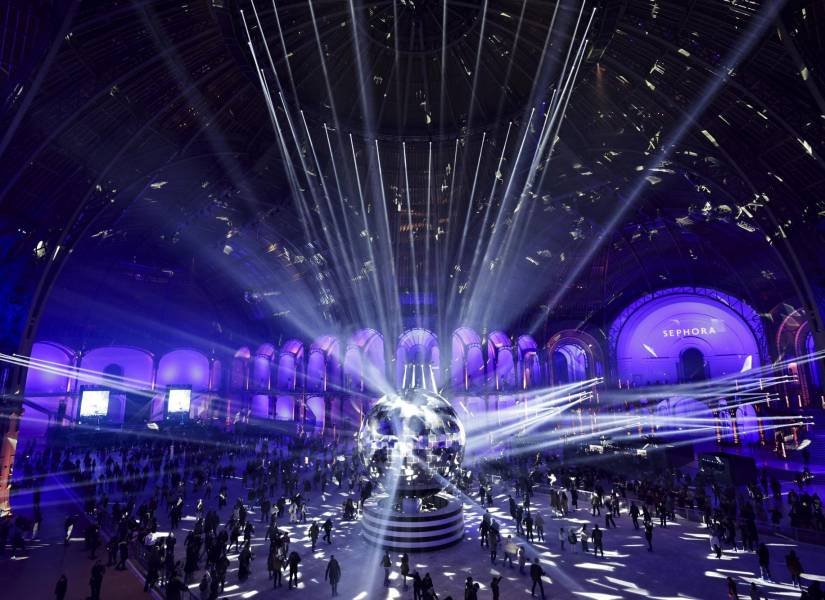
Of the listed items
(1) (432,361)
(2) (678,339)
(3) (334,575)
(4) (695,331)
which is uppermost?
(4) (695,331)

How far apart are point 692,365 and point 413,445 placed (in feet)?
97.7

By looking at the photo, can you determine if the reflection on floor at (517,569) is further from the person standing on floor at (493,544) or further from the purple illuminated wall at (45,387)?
the purple illuminated wall at (45,387)

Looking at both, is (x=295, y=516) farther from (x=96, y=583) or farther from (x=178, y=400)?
(x=178, y=400)

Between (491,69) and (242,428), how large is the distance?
1387 inches

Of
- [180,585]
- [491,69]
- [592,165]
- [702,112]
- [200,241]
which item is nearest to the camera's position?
[180,585]

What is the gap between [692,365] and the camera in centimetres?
3422

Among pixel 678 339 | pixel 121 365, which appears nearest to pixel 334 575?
pixel 678 339

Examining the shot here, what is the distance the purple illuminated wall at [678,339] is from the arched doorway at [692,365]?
258 mm

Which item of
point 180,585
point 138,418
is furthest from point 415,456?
point 138,418

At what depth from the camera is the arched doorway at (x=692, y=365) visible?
3353 cm

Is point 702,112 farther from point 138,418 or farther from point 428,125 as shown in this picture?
point 138,418

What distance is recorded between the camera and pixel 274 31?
16.6 meters

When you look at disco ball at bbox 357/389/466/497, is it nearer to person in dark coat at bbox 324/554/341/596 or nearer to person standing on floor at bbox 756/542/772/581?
person in dark coat at bbox 324/554/341/596

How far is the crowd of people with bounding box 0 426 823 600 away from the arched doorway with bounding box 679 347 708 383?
1407 cm
